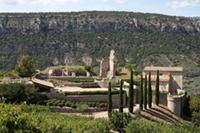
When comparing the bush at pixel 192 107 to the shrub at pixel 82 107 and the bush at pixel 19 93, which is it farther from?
the bush at pixel 19 93

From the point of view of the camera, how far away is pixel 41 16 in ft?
431

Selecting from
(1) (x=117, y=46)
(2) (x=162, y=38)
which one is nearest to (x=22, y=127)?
(1) (x=117, y=46)

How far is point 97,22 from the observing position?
131000 mm

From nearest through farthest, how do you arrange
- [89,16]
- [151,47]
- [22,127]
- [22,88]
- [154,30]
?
[22,127] → [22,88] → [151,47] → [154,30] → [89,16]

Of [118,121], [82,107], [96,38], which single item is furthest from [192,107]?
[96,38]

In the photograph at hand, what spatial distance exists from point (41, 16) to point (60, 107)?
369 ft

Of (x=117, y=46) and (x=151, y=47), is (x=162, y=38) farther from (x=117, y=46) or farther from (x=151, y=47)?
(x=117, y=46)

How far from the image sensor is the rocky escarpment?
4848 inches

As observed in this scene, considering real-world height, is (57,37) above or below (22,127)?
above

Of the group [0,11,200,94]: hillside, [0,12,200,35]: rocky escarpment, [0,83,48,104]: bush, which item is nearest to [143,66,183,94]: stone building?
[0,83,48,104]: bush

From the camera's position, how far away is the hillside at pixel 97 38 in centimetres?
9788

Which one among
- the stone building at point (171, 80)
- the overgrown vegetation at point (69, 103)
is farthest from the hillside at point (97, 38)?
the overgrown vegetation at point (69, 103)

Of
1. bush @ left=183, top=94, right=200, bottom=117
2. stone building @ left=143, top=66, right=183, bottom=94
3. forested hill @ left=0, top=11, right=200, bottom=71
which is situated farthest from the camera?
forested hill @ left=0, top=11, right=200, bottom=71

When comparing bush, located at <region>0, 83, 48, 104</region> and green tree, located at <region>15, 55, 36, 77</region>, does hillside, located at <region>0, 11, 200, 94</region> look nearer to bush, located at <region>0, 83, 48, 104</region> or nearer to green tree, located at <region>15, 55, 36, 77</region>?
green tree, located at <region>15, 55, 36, 77</region>
